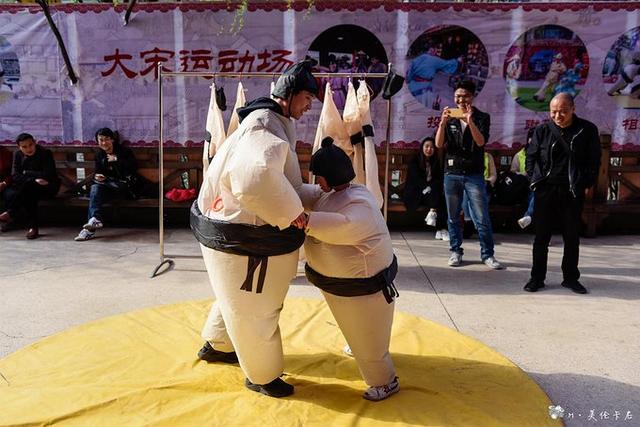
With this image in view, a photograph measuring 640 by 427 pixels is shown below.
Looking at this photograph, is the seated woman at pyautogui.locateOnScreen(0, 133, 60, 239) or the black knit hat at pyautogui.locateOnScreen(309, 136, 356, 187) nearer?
the black knit hat at pyautogui.locateOnScreen(309, 136, 356, 187)

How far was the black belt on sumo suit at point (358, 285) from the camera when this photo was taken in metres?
2.47

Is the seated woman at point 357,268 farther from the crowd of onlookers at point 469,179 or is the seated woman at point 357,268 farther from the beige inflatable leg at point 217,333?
the crowd of onlookers at point 469,179

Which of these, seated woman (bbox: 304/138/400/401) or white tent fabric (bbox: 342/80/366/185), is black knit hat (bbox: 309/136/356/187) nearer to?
seated woman (bbox: 304/138/400/401)

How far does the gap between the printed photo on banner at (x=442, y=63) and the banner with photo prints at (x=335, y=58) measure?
0.03 ft

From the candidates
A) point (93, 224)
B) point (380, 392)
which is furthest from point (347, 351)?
point (93, 224)

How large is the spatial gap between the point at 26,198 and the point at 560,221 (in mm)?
5183

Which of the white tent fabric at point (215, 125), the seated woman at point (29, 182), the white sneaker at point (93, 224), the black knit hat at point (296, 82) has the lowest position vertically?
the white sneaker at point (93, 224)

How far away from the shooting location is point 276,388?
2.60 meters

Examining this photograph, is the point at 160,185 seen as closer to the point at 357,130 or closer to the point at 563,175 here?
the point at 357,130

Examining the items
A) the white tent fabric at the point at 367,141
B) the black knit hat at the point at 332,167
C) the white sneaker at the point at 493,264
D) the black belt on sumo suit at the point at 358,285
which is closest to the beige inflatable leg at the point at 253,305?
the black belt on sumo suit at the point at 358,285

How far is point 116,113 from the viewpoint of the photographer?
6180 millimetres

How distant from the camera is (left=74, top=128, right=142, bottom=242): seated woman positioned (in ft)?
19.4

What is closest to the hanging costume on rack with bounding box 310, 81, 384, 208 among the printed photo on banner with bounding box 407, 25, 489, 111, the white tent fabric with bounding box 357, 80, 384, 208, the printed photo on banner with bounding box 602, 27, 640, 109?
the white tent fabric with bounding box 357, 80, 384, 208

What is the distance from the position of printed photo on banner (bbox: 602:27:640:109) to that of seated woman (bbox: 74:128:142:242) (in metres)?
5.15
